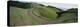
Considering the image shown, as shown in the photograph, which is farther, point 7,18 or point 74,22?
point 74,22

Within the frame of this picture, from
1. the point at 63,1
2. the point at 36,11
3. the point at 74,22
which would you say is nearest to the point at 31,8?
the point at 36,11

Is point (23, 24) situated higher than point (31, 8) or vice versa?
point (31, 8)

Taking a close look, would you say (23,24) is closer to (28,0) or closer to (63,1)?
(28,0)

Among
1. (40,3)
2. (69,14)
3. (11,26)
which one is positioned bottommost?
(11,26)

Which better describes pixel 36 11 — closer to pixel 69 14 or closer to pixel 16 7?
pixel 16 7

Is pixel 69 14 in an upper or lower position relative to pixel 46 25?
upper

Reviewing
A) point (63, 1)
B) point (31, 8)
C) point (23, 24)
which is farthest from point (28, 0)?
point (63, 1)
